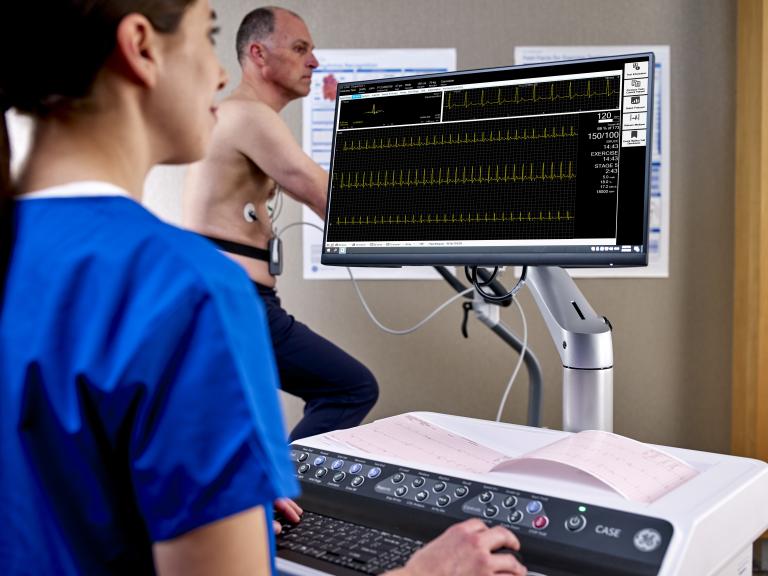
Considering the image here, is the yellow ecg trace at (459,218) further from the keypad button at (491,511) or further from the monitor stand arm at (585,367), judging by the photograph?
the keypad button at (491,511)

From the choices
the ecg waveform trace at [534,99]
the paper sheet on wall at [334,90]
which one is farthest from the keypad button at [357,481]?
the paper sheet on wall at [334,90]

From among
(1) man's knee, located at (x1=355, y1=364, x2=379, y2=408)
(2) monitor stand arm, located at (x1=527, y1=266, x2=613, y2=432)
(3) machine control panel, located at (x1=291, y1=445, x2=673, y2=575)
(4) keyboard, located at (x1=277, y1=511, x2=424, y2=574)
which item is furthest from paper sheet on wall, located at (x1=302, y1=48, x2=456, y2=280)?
(4) keyboard, located at (x1=277, y1=511, x2=424, y2=574)

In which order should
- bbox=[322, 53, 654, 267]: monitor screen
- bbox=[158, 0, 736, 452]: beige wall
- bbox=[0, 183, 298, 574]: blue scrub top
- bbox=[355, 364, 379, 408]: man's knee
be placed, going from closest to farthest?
bbox=[0, 183, 298, 574]: blue scrub top < bbox=[322, 53, 654, 267]: monitor screen < bbox=[355, 364, 379, 408]: man's knee < bbox=[158, 0, 736, 452]: beige wall

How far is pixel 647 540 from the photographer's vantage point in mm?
760

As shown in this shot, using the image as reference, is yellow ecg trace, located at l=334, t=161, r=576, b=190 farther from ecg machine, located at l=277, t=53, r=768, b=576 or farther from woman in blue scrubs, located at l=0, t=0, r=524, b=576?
woman in blue scrubs, located at l=0, t=0, r=524, b=576

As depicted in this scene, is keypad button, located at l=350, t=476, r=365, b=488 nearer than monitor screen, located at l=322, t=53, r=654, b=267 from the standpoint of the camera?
Yes

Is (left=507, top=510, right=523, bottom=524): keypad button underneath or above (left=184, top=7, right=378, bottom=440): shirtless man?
underneath

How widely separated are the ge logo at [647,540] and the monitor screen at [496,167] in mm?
428

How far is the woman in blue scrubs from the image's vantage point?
470 millimetres

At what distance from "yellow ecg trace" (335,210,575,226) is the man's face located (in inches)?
52.8

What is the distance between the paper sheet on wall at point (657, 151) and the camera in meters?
2.99

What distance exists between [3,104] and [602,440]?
2.54ft

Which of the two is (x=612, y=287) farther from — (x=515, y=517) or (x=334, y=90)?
(x=515, y=517)

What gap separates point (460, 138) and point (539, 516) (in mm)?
608
